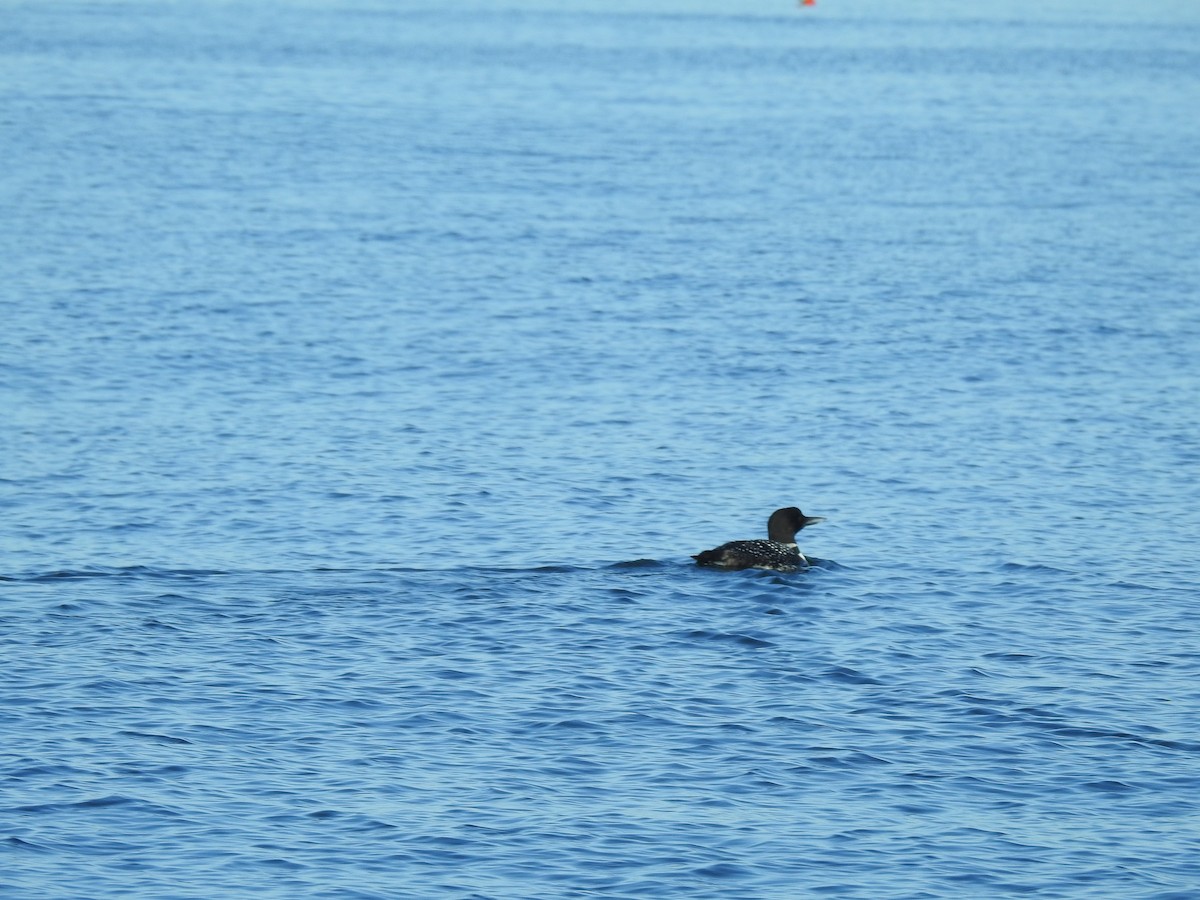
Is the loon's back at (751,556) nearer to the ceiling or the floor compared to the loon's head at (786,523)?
nearer to the floor

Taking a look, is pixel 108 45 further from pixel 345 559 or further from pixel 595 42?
pixel 345 559

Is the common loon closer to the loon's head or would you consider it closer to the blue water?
the loon's head

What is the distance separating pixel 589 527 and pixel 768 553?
141 inches

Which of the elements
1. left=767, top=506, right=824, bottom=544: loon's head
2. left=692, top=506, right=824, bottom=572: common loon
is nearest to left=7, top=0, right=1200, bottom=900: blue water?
left=692, top=506, right=824, bottom=572: common loon

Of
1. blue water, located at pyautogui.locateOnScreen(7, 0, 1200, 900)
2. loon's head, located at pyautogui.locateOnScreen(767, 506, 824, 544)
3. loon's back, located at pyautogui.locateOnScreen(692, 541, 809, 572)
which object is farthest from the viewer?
loon's head, located at pyautogui.locateOnScreen(767, 506, 824, 544)

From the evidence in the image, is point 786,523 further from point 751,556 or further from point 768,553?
point 751,556

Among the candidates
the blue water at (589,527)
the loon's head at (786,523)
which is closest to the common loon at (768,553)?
the loon's head at (786,523)

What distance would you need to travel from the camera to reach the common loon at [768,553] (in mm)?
25094

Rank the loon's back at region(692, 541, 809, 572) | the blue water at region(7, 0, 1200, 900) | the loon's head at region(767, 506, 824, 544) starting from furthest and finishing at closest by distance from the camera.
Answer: the loon's head at region(767, 506, 824, 544)
the loon's back at region(692, 541, 809, 572)
the blue water at region(7, 0, 1200, 900)

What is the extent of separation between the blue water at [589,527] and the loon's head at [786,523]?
0.61m

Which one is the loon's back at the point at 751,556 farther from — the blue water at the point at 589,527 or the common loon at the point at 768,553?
the blue water at the point at 589,527

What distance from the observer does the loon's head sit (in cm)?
2541

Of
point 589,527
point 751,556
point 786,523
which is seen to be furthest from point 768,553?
point 589,527

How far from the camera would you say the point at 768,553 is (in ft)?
82.5
